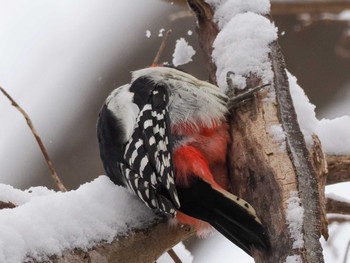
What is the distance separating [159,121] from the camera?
7.66 feet

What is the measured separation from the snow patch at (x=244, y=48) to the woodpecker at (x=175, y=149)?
0.08 metres

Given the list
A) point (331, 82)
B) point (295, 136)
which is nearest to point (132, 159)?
point (295, 136)

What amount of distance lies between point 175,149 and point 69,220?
0.45 meters

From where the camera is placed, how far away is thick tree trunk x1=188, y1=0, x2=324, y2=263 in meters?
1.87

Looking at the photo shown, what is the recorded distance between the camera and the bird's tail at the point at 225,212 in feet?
6.61

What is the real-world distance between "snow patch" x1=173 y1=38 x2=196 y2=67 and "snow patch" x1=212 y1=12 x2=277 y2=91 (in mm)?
209

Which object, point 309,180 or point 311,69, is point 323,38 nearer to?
point 311,69

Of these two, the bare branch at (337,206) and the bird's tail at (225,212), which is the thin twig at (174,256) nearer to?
the bird's tail at (225,212)

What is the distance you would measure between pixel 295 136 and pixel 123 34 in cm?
73

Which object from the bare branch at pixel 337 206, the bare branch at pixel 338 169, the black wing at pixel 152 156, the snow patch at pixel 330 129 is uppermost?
the black wing at pixel 152 156

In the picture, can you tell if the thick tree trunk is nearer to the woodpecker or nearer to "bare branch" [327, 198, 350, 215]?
the woodpecker

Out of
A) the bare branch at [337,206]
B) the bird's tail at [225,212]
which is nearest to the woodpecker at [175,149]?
the bird's tail at [225,212]

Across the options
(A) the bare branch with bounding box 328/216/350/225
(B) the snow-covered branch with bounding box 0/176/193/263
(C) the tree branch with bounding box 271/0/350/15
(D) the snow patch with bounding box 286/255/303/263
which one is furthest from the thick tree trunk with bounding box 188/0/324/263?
(A) the bare branch with bounding box 328/216/350/225

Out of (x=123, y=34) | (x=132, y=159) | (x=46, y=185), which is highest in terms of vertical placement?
(x=123, y=34)
